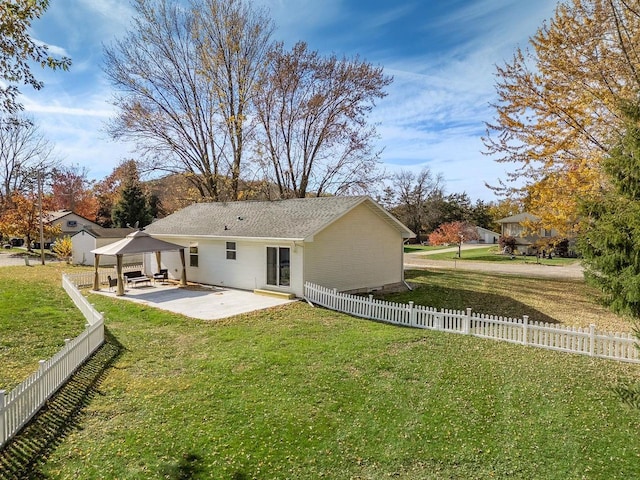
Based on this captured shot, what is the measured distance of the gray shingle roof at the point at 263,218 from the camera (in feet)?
53.3

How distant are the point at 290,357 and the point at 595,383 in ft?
20.5

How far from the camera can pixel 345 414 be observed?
20.8ft

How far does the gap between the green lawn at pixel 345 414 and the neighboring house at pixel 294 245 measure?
606 centimetres

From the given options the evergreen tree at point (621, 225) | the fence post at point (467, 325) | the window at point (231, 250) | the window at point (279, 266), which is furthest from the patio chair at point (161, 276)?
the evergreen tree at point (621, 225)

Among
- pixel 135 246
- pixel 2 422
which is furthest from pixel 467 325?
pixel 135 246

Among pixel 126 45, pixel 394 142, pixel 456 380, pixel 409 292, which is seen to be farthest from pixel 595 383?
pixel 126 45

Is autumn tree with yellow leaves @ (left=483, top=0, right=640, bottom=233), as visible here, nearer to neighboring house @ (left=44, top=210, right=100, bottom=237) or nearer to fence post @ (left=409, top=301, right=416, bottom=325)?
fence post @ (left=409, top=301, right=416, bottom=325)

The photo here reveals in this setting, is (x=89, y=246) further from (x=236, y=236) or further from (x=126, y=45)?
(x=236, y=236)

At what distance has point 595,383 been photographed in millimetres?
7750

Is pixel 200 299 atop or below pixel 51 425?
atop

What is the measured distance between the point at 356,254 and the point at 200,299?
7.01m

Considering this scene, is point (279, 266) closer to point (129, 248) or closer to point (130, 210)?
point (129, 248)

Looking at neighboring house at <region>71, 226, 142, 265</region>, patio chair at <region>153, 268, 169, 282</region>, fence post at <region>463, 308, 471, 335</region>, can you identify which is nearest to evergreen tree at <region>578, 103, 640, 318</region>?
fence post at <region>463, 308, 471, 335</region>

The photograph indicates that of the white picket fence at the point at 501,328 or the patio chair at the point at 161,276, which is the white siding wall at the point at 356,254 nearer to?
the white picket fence at the point at 501,328
